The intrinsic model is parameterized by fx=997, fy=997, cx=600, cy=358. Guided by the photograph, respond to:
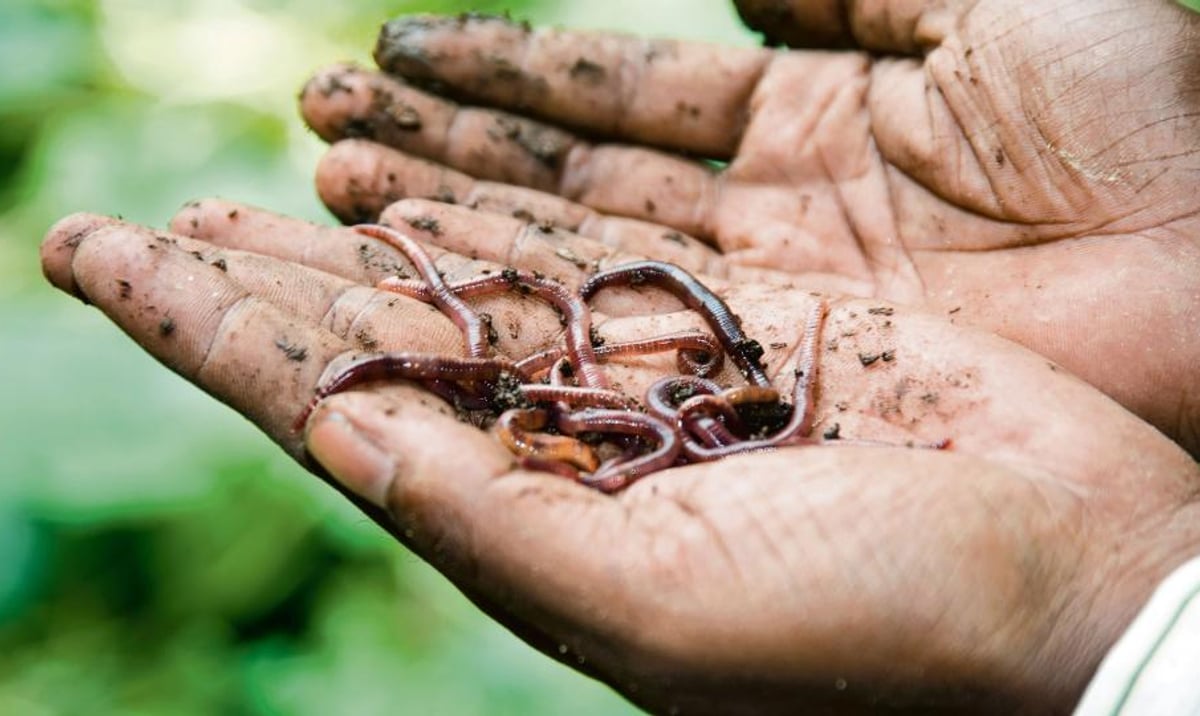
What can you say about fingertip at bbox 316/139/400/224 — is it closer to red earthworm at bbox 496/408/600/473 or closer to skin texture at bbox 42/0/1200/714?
skin texture at bbox 42/0/1200/714

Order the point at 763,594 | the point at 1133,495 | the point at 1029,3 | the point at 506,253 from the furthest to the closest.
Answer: the point at 506,253 < the point at 1029,3 < the point at 1133,495 < the point at 763,594

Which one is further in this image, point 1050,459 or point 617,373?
point 617,373

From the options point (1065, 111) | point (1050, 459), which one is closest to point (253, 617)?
point (1050, 459)

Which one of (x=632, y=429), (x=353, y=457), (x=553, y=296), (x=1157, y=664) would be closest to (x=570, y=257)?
(x=553, y=296)

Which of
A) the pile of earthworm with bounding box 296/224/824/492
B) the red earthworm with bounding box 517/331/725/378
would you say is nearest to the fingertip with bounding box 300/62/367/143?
the pile of earthworm with bounding box 296/224/824/492

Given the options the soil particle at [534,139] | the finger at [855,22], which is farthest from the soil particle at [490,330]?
the finger at [855,22]

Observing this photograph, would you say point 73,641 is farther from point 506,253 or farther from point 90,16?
point 90,16

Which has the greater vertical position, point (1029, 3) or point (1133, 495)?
point (1029, 3)

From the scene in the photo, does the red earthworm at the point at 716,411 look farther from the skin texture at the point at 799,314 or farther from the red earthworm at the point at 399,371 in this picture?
the red earthworm at the point at 399,371
